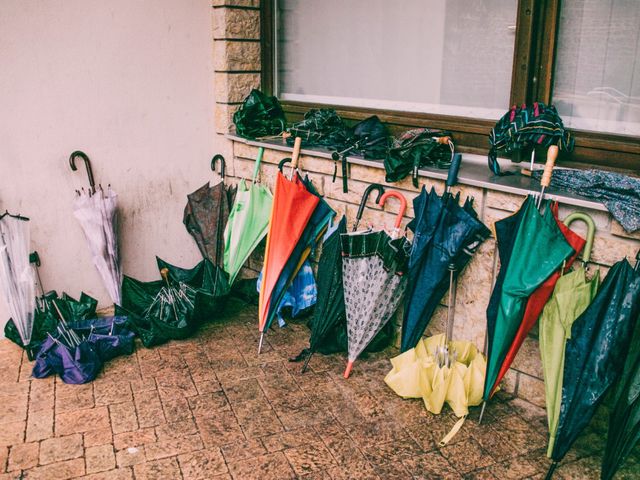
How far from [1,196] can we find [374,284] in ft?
8.00

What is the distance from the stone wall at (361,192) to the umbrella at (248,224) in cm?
28

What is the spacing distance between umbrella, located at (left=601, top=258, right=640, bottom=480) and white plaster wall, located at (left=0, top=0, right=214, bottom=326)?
333 cm

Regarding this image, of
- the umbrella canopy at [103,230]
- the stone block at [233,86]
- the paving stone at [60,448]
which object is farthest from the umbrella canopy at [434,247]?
the umbrella canopy at [103,230]

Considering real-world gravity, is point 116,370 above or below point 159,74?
below

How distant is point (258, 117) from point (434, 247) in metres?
1.95

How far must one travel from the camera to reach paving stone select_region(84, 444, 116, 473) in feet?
10.0

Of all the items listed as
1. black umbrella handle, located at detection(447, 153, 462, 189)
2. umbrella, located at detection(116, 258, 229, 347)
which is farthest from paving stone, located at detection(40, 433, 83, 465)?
black umbrella handle, located at detection(447, 153, 462, 189)

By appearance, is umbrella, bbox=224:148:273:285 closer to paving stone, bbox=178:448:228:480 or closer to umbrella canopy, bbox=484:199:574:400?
paving stone, bbox=178:448:228:480

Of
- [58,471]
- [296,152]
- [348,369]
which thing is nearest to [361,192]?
[296,152]

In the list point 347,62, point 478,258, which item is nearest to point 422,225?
point 478,258

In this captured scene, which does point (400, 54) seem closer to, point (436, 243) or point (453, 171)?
point (453, 171)

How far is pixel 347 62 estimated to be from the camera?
480cm

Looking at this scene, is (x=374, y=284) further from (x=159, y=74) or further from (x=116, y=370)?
(x=159, y=74)

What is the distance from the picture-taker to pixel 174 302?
4.41 metres
